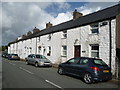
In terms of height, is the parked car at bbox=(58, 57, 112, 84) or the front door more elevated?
the front door

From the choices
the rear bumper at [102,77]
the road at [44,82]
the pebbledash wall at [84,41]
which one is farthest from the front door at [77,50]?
the rear bumper at [102,77]

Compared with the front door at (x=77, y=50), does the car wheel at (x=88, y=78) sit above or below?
below

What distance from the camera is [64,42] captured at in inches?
730

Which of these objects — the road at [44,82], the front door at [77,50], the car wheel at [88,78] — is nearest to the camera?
the road at [44,82]

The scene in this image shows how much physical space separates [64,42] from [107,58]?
7.40 meters

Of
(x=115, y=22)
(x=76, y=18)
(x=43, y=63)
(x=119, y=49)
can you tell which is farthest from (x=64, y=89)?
(x=76, y=18)

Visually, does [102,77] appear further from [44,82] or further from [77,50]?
[77,50]

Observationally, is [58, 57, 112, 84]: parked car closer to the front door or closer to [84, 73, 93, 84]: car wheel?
[84, 73, 93, 84]: car wheel

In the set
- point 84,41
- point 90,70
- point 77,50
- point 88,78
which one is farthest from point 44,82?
point 77,50

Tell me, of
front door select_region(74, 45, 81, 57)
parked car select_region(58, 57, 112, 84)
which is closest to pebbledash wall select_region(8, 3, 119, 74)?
front door select_region(74, 45, 81, 57)

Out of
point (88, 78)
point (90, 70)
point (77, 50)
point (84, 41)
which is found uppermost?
point (84, 41)

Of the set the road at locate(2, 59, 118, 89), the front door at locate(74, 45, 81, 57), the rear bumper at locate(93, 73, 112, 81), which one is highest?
the front door at locate(74, 45, 81, 57)

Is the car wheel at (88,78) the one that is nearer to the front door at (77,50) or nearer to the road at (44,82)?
the road at (44,82)

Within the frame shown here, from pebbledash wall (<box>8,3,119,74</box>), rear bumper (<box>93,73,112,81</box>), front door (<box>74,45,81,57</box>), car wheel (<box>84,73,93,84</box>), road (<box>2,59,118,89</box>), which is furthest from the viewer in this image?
front door (<box>74,45,81,57</box>)
